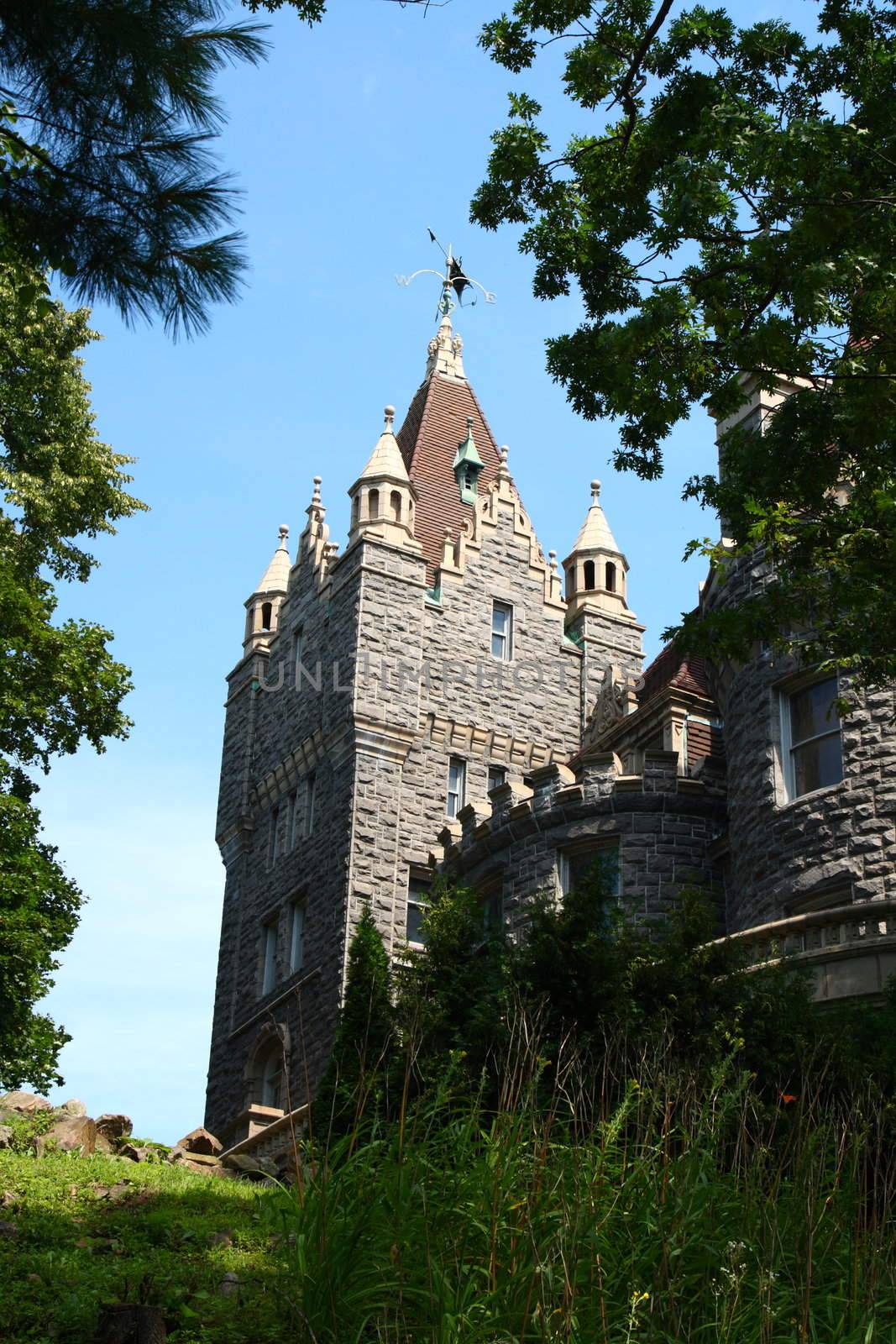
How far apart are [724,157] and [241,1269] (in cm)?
928

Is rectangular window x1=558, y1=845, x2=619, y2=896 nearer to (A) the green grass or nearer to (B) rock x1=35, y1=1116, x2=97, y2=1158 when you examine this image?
(B) rock x1=35, y1=1116, x2=97, y2=1158

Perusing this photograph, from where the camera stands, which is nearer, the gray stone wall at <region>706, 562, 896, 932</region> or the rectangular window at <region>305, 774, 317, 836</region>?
the gray stone wall at <region>706, 562, 896, 932</region>

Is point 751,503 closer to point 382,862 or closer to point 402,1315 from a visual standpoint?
point 402,1315

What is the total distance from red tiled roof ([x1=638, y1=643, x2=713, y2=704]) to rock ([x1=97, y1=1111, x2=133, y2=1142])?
1183 cm

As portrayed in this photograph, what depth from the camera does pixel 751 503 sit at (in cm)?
1625

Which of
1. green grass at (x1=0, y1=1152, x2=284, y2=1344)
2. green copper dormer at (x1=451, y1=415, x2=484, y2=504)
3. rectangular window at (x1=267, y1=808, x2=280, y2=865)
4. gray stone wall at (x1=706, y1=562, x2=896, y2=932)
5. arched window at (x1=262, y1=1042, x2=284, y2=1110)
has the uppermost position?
green copper dormer at (x1=451, y1=415, x2=484, y2=504)

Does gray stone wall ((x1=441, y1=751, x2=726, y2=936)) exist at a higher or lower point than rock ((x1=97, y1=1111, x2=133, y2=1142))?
higher

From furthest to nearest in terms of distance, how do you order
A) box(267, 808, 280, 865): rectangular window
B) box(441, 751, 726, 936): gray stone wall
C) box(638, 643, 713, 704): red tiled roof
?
1. box(267, 808, 280, 865): rectangular window
2. box(638, 643, 713, 704): red tiled roof
3. box(441, 751, 726, 936): gray stone wall

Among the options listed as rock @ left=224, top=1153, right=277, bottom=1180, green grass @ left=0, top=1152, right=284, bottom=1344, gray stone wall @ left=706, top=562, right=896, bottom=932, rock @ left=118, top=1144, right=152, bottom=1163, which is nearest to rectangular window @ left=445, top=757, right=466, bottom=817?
gray stone wall @ left=706, top=562, right=896, bottom=932

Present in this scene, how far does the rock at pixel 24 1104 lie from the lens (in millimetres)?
19344

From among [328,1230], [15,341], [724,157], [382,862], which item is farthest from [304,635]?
[328,1230]

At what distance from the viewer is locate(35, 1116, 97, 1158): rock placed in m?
18.4

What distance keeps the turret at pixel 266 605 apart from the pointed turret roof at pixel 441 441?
11.6 ft

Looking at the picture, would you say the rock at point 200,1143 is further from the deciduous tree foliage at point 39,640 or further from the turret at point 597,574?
the turret at point 597,574
